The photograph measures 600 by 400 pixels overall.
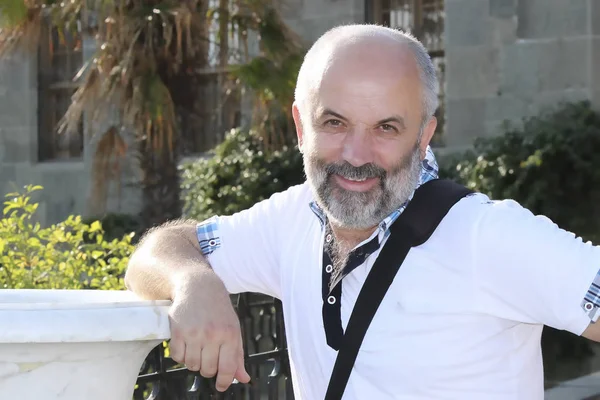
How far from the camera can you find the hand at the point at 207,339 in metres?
2.01

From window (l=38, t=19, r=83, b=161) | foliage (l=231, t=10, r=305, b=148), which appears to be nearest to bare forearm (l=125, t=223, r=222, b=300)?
foliage (l=231, t=10, r=305, b=148)

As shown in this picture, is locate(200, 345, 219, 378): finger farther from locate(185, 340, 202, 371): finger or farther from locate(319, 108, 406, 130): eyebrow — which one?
locate(319, 108, 406, 130): eyebrow

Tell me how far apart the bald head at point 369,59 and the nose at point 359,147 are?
0.34ft

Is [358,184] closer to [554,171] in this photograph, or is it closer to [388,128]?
[388,128]

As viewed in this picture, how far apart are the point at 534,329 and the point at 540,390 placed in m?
0.16

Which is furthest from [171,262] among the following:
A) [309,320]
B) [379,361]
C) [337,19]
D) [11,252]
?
[337,19]

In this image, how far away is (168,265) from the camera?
2389mm

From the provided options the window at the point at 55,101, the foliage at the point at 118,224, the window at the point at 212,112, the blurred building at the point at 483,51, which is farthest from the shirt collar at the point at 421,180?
the window at the point at 55,101

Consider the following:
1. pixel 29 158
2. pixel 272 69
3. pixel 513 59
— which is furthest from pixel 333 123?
pixel 29 158

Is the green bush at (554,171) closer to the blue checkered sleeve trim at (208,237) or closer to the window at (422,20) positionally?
the window at (422,20)

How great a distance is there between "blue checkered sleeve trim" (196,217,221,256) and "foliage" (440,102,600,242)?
219 inches

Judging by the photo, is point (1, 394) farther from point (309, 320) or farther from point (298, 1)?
point (298, 1)

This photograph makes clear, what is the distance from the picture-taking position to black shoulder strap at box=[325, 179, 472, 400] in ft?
7.24

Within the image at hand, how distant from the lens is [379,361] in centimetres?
220
